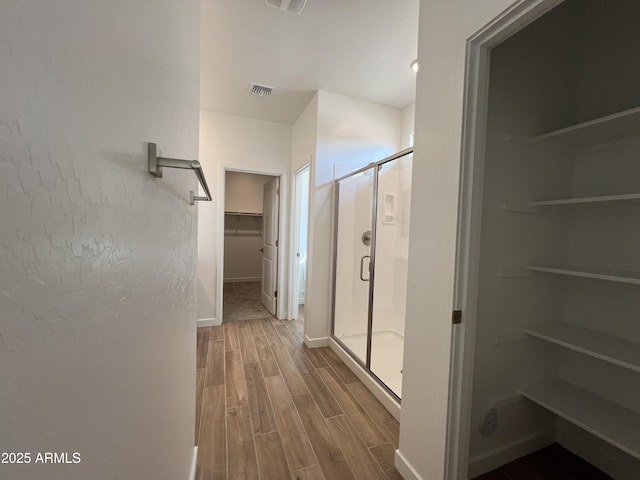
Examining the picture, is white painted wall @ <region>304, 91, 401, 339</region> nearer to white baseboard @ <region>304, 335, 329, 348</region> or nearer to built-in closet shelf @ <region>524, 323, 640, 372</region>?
white baseboard @ <region>304, 335, 329, 348</region>

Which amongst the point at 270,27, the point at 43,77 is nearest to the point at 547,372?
the point at 43,77

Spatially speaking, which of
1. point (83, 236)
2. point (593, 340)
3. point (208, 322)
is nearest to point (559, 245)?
point (593, 340)

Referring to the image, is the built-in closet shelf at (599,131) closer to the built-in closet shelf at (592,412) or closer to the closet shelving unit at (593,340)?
the closet shelving unit at (593,340)

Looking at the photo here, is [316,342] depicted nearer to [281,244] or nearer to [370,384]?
[370,384]

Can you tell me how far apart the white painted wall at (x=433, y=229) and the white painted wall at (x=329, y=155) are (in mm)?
1512

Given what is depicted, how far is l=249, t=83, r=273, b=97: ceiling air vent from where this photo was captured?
258 centimetres

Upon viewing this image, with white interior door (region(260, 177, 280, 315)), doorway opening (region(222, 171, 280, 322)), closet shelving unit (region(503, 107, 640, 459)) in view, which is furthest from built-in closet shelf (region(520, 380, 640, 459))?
doorway opening (region(222, 171, 280, 322))

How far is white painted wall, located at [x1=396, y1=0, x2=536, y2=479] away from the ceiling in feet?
2.10

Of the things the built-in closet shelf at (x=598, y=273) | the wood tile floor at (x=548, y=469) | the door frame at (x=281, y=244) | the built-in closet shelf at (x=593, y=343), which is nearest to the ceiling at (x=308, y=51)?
the door frame at (x=281, y=244)

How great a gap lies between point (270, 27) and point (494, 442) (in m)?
2.99

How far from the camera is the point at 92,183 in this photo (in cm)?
36

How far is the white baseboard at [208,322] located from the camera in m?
3.23

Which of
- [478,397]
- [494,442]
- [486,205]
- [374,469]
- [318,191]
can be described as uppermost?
[318,191]

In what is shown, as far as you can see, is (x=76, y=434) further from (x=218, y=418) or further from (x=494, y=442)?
(x=494, y=442)
